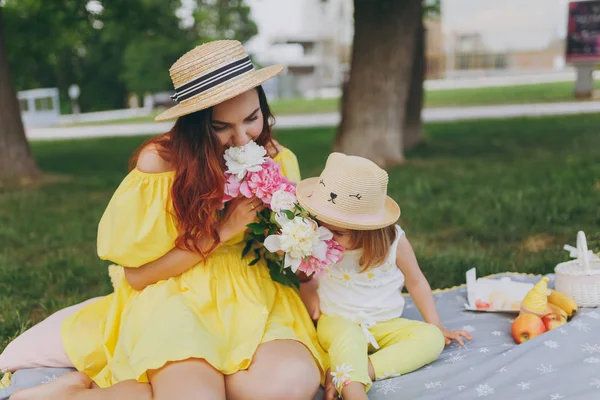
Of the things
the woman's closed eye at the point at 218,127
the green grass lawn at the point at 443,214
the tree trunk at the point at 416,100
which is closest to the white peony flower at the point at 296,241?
the woman's closed eye at the point at 218,127

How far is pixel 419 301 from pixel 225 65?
4.45ft

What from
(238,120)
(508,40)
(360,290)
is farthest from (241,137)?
(508,40)

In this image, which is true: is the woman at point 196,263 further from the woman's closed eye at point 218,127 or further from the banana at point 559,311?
the banana at point 559,311

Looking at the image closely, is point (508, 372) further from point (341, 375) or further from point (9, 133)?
point (9, 133)

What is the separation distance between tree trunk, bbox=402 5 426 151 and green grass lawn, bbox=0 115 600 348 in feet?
0.93

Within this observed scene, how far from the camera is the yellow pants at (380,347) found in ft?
8.03

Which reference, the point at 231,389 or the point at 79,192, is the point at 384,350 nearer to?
the point at 231,389

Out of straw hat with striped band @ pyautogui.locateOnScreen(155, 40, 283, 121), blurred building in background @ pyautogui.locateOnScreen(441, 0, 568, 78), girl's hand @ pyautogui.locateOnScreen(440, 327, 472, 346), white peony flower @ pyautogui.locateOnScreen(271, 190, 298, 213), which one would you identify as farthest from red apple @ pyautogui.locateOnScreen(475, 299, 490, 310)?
blurred building in background @ pyautogui.locateOnScreen(441, 0, 568, 78)

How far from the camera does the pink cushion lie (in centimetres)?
282

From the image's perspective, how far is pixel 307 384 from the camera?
2.32 meters

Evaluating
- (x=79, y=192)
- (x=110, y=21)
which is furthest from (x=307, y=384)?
(x=110, y=21)

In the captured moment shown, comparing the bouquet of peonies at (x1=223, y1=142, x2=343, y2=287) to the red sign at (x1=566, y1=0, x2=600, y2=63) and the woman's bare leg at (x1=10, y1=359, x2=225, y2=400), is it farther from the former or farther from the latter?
the red sign at (x1=566, y1=0, x2=600, y2=63)

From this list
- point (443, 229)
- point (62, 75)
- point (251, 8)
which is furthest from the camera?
point (251, 8)

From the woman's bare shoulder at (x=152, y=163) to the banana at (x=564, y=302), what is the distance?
6.38 ft
